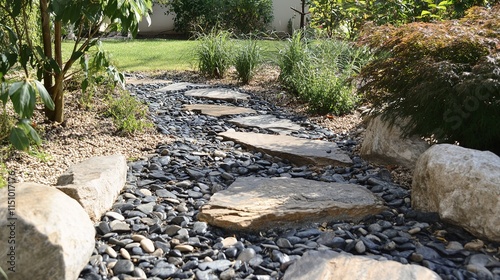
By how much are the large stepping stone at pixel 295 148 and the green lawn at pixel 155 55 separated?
2.84 metres

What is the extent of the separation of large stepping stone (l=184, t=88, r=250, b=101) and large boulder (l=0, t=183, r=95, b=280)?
157 inches

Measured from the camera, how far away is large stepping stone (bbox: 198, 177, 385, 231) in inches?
113

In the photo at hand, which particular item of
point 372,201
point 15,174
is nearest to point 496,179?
point 372,201

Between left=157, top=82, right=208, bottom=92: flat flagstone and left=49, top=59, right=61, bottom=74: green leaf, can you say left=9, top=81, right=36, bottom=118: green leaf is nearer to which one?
left=49, top=59, right=61, bottom=74: green leaf

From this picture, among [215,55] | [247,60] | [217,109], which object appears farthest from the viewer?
[215,55]

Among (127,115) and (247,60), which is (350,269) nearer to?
(127,115)

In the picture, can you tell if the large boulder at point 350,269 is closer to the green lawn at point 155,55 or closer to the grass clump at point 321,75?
the grass clump at point 321,75

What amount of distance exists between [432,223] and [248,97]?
367 centimetres

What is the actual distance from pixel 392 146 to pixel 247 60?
11.8ft

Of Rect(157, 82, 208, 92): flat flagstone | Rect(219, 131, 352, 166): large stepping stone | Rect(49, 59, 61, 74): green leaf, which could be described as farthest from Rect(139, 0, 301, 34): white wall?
Rect(49, 59, 61, 74): green leaf

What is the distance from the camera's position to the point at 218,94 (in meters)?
6.34

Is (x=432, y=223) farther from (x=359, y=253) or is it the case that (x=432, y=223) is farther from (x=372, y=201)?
(x=359, y=253)

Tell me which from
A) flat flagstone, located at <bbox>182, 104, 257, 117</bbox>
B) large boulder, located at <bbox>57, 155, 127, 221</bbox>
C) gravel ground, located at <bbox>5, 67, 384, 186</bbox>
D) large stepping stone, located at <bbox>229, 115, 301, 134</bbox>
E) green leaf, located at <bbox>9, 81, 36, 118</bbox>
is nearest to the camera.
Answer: green leaf, located at <bbox>9, 81, 36, 118</bbox>

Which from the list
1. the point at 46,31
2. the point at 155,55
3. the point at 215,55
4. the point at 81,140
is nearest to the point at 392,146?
the point at 81,140
